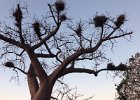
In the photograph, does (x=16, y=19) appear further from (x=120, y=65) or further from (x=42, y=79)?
(x=120, y=65)

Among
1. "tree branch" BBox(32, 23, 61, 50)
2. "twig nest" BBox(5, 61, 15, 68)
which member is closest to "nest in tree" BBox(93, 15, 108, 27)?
"tree branch" BBox(32, 23, 61, 50)

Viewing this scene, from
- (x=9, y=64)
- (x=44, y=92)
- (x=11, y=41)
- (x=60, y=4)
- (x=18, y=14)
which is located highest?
(x=60, y=4)

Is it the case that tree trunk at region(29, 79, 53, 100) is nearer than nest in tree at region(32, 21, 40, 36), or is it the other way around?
tree trunk at region(29, 79, 53, 100)

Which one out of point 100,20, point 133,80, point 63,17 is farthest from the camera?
point 133,80

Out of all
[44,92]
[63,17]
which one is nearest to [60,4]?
[63,17]

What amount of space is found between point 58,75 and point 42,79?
1.54ft

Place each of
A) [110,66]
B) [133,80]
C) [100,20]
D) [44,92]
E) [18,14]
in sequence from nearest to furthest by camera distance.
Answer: [44,92], [18,14], [100,20], [110,66], [133,80]

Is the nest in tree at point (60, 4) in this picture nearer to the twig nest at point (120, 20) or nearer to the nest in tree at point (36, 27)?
the nest in tree at point (36, 27)

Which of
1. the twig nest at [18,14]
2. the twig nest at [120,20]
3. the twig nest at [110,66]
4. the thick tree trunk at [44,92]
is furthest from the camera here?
the twig nest at [110,66]

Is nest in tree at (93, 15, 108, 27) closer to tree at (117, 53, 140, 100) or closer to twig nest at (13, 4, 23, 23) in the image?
twig nest at (13, 4, 23, 23)

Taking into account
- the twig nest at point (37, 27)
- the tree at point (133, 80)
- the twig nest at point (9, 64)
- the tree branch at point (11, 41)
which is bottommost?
the twig nest at point (9, 64)

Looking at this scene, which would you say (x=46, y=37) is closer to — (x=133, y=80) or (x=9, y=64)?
(x=9, y=64)

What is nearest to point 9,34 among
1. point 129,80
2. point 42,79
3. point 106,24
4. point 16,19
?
point 16,19

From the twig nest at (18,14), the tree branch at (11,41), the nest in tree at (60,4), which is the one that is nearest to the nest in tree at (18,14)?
the twig nest at (18,14)
